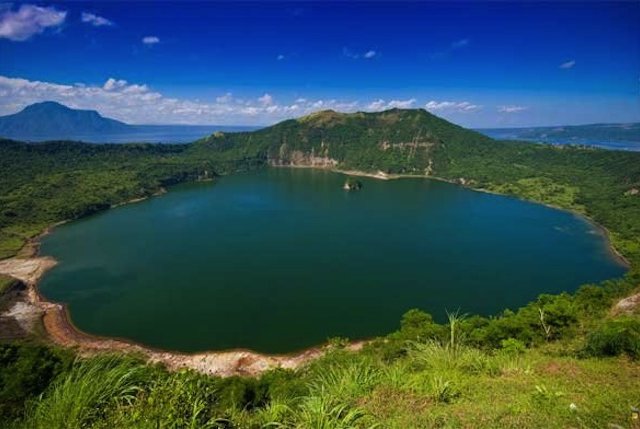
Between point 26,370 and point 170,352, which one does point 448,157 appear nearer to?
point 170,352

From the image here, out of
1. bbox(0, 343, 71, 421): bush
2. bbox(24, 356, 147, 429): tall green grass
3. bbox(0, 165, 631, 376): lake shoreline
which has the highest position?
bbox(24, 356, 147, 429): tall green grass

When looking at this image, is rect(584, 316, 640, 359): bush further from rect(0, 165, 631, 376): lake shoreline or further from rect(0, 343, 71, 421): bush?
rect(0, 343, 71, 421): bush

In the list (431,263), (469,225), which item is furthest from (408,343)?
(469,225)

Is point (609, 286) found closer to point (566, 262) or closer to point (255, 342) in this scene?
point (566, 262)

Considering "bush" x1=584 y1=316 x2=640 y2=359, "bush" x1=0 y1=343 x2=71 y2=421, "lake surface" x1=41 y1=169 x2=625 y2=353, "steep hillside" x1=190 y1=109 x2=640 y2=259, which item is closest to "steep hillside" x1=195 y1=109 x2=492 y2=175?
"steep hillside" x1=190 y1=109 x2=640 y2=259

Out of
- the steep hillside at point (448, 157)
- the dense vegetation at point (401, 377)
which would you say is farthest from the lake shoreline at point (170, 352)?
the steep hillside at point (448, 157)

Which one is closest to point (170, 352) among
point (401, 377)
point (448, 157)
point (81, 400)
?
point (401, 377)
